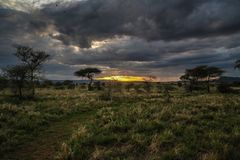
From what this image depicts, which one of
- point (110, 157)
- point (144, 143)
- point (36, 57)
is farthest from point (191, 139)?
point (36, 57)

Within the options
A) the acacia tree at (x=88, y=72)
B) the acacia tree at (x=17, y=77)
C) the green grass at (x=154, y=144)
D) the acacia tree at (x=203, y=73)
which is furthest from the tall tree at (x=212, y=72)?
the green grass at (x=154, y=144)

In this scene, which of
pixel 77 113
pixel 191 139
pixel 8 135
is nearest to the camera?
pixel 191 139

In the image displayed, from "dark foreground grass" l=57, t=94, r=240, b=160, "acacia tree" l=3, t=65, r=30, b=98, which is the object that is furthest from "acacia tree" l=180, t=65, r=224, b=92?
"dark foreground grass" l=57, t=94, r=240, b=160

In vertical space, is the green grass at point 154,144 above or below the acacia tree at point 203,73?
below

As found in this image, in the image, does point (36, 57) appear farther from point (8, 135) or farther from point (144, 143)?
point (144, 143)

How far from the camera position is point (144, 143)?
963 cm

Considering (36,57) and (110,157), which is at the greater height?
(36,57)

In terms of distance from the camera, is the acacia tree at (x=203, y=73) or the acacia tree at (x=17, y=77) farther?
the acacia tree at (x=203, y=73)

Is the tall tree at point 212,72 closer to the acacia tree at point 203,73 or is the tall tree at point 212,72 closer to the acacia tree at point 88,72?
the acacia tree at point 203,73

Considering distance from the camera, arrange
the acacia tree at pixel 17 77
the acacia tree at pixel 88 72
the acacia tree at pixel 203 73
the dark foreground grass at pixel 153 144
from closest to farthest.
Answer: the dark foreground grass at pixel 153 144 < the acacia tree at pixel 17 77 < the acacia tree at pixel 203 73 < the acacia tree at pixel 88 72

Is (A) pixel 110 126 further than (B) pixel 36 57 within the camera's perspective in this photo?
No

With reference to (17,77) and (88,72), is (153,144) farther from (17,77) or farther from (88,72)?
Result: (88,72)

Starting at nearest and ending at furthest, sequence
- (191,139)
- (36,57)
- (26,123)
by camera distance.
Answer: (191,139)
(26,123)
(36,57)

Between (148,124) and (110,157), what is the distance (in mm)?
5306
